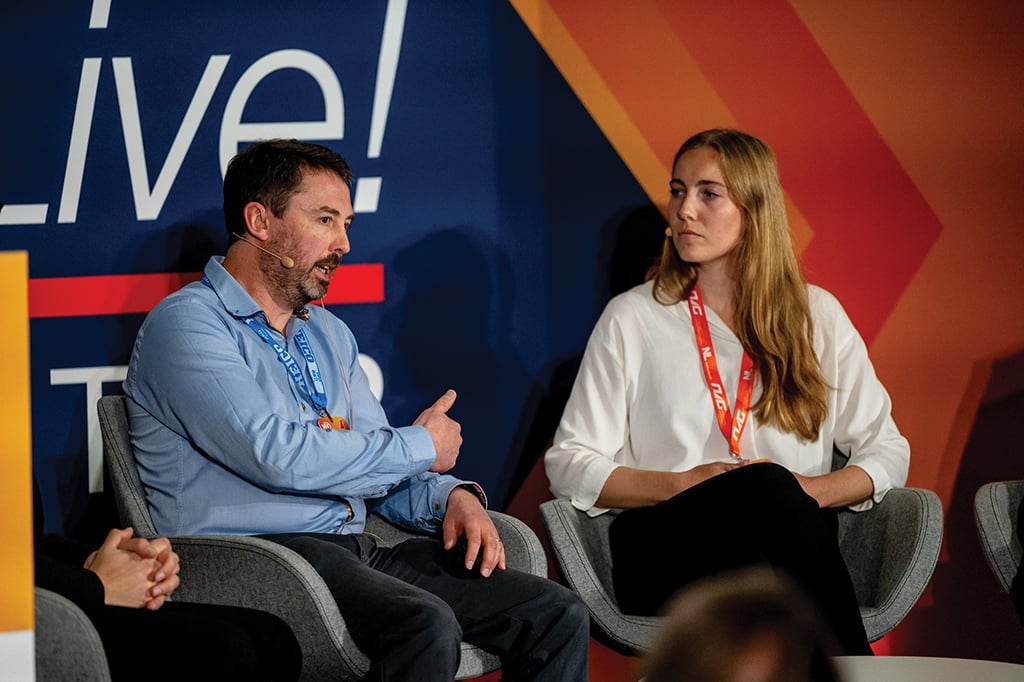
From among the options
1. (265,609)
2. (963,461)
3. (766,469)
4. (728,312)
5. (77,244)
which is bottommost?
(963,461)

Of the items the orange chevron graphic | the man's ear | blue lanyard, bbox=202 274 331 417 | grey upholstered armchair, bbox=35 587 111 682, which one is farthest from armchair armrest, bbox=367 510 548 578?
the orange chevron graphic

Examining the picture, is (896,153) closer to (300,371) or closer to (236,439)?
(300,371)

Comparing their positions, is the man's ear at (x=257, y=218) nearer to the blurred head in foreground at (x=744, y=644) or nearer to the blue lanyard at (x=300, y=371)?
the blue lanyard at (x=300, y=371)

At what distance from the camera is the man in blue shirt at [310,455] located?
2754 millimetres

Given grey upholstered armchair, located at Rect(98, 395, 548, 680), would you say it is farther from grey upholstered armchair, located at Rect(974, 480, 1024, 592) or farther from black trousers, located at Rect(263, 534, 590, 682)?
grey upholstered armchair, located at Rect(974, 480, 1024, 592)

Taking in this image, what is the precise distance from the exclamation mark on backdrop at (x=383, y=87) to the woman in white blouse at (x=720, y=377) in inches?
35.7

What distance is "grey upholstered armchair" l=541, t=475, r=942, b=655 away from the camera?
318 cm

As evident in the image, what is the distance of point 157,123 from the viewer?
3.73 metres

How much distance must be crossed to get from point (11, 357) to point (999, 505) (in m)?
2.74

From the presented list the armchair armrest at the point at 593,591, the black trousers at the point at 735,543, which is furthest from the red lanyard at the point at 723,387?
the armchair armrest at the point at 593,591

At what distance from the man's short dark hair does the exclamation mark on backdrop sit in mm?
718

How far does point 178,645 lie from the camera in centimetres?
231

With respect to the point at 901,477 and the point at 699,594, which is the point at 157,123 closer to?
the point at 901,477

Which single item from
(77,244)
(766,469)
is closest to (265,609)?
(766,469)
